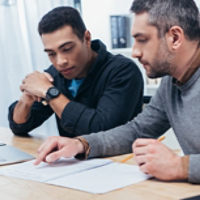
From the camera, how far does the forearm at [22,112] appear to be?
74.3 inches

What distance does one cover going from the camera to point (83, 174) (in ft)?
3.46

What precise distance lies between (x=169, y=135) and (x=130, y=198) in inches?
87.1

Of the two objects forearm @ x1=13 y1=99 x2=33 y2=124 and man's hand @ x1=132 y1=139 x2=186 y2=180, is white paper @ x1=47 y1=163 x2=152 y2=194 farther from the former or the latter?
forearm @ x1=13 y1=99 x2=33 y2=124

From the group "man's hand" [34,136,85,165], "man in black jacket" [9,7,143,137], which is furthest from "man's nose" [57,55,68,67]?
"man's hand" [34,136,85,165]

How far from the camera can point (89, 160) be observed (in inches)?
48.7

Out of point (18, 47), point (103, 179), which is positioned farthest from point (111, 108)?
point (18, 47)

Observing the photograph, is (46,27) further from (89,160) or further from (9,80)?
(9,80)

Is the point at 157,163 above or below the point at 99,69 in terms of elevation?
below

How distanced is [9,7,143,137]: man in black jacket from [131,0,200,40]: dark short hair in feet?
1.70

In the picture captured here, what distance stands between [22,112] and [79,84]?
0.33m

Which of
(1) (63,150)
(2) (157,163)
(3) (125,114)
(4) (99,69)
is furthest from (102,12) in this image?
(2) (157,163)

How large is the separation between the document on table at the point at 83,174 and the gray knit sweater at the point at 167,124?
110mm

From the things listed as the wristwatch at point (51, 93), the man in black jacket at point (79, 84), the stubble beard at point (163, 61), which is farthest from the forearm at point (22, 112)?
the stubble beard at point (163, 61)

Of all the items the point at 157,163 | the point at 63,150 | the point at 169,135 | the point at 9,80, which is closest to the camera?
the point at 157,163
